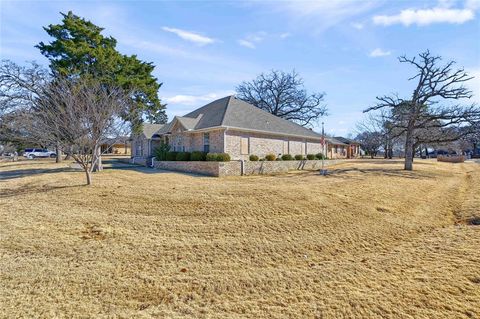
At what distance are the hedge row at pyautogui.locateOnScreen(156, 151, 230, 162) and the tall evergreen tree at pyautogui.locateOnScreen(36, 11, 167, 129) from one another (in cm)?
347

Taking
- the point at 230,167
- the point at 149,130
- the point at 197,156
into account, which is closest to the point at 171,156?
the point at 197,156

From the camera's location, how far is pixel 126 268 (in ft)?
16.8

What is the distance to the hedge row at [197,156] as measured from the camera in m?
16.9

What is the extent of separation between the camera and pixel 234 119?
2041cm

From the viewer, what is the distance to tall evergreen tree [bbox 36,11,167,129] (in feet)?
58.9

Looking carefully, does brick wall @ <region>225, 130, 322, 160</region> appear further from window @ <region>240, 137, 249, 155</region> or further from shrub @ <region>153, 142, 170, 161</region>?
shrub @ <region>153, 142, 170, 161</region>

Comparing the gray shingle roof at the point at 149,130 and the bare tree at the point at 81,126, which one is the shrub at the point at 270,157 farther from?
the gray shingle roof at the point at 149,130

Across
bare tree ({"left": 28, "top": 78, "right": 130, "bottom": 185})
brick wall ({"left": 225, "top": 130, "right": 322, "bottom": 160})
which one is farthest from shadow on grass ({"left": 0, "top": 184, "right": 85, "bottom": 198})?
brick wall ({"left": 225, "top": 130, "right": 322, "bottom": 160})

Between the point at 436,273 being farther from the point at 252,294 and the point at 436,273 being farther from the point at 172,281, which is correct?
the point at 172,281

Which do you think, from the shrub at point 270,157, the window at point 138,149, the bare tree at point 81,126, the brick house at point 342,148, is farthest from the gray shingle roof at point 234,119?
the brick house at point 342,148

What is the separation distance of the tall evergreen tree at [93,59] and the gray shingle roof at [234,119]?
4.14 m

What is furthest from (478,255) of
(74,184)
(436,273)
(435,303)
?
(74,184)

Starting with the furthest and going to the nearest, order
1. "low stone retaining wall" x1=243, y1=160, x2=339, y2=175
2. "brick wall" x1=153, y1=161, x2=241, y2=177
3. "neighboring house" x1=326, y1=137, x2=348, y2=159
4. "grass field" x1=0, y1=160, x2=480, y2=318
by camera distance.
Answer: "neighboring house" x1=326, y1=137, x2=348, y2=159 < "low stone retaining wall" x1=243, y1=160, x2=339, y2=175 < "brick wall" x1=153, y1=161, x2=241, y2=177 < "grass field" x1=0, y1=160, x2=480, y2=318

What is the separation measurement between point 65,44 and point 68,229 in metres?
16.3
